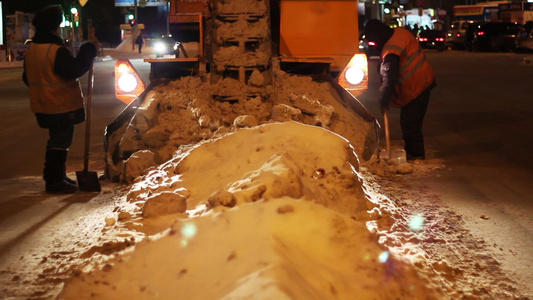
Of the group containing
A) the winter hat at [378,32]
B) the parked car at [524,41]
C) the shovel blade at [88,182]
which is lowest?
the shovel blade at [88,182]

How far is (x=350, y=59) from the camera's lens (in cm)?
768

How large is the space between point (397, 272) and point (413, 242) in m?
0.81

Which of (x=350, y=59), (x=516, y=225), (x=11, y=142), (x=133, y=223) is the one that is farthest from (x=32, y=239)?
(x=11, y=142)

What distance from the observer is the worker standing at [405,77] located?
24.1 ft

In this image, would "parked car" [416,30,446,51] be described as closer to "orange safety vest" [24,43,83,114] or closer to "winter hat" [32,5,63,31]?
"winter hat" [32,5,63,31]

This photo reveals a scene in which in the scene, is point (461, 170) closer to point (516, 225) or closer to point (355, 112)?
point (355, 112)

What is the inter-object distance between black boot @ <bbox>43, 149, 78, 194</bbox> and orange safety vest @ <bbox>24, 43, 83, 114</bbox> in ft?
1.36

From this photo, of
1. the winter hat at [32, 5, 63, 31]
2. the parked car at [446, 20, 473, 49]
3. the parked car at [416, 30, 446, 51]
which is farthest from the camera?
the parked car at [446, 20, 473, 49]

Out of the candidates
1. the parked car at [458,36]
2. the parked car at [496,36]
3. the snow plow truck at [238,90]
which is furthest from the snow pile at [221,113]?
the parked car at [458,36]

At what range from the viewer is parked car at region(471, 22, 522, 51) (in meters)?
36.8

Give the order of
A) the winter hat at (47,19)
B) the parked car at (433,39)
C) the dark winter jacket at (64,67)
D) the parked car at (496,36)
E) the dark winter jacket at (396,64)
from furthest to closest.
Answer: the parked car at (433,39)
the parked car at (496,36)
the dark winter jacket at (396,64)
the winter hat at (47,19)
the dark winter jacket at (64,67)

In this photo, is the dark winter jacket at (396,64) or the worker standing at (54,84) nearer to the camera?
the worker standing at (54,84)

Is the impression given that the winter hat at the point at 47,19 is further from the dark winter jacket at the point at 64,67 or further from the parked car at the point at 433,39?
the parked car at the point at 433,39

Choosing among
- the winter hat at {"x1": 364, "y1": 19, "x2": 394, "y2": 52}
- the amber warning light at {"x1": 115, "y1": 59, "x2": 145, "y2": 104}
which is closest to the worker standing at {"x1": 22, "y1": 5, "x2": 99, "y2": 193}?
the amber warning light at {"x1": 115, "y1": 59, "x2": 145, "y2": 104}
